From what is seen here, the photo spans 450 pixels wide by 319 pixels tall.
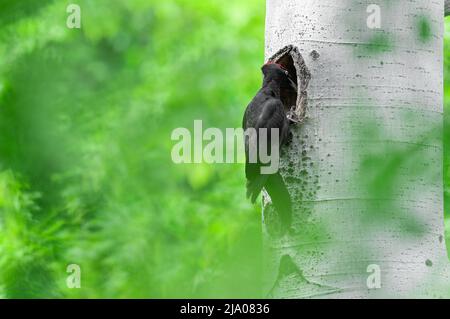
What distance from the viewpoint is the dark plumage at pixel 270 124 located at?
2484 mm

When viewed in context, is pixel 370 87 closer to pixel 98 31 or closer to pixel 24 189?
pixel 24 189

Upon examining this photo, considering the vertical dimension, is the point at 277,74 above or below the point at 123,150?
below

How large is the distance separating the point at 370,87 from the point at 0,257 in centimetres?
221

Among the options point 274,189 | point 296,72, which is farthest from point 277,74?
point 274,189

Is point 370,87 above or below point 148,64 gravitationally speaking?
below

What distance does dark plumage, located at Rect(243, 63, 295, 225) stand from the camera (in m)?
2.48

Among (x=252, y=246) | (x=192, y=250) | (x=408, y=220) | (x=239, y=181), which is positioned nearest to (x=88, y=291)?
(x=192, y=250)

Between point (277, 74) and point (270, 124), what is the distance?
27 cm

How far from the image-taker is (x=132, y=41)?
6.98 meters

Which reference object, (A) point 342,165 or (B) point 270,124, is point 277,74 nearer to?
(B) point 270,124

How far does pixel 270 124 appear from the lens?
2.65 meters

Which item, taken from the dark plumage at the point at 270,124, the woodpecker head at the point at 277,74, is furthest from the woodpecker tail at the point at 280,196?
the woodpecker head at the point at 277,74

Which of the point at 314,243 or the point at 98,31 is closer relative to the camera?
the point at 314,243

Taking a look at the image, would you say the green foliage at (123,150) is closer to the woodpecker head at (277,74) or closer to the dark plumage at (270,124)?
the dark plumage at (270,124)
